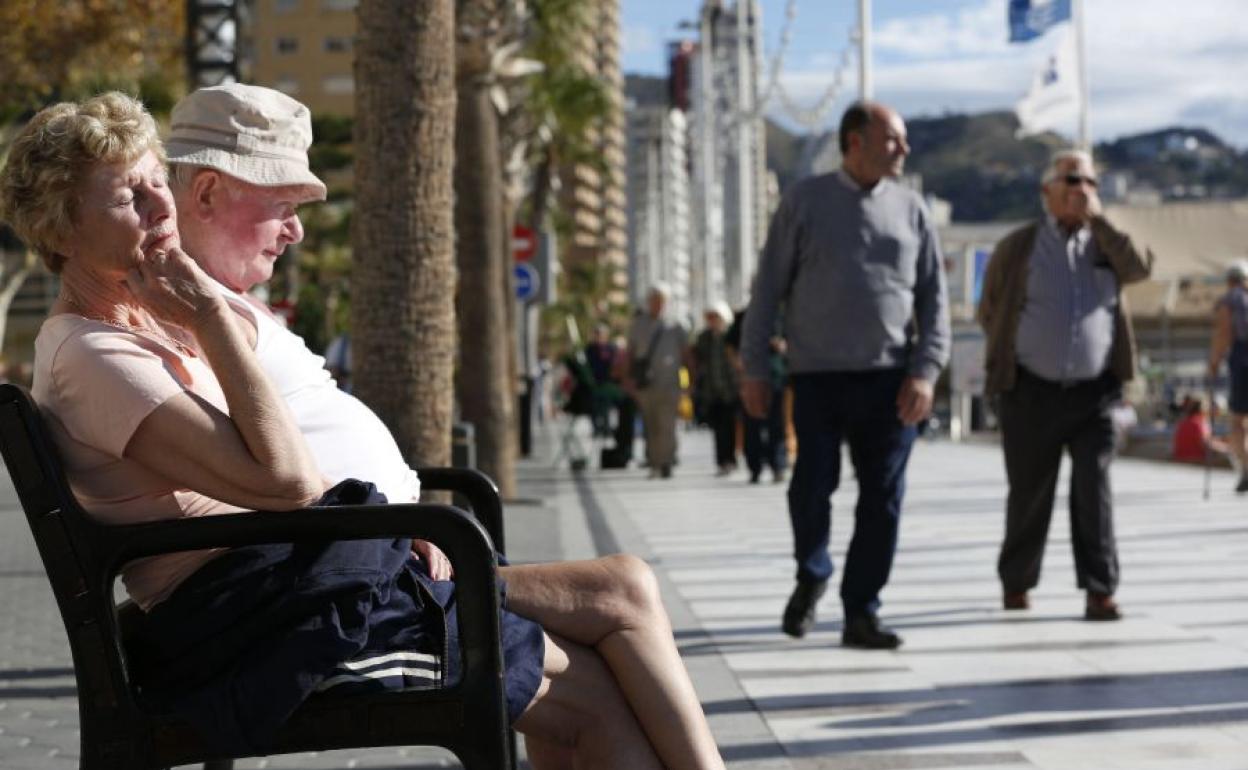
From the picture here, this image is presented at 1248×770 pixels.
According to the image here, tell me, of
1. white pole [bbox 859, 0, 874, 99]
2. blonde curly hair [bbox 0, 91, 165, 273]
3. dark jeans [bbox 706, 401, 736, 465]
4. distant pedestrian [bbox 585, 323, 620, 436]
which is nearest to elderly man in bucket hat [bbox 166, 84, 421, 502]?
blonde curly hair [bbox 0, 91, 165, 273]

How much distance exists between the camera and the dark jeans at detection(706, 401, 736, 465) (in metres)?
23.5

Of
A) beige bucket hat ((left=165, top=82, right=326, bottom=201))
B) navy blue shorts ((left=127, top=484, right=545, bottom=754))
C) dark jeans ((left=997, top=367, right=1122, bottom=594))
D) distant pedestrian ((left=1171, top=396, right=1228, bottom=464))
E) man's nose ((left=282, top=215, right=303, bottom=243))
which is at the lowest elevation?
distant pedestrian ((left=1171, top=396, right=1228, bottom=464))

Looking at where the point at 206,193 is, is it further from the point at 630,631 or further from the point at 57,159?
the point at 630,631

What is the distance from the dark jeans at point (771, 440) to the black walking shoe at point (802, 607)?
12706 mm

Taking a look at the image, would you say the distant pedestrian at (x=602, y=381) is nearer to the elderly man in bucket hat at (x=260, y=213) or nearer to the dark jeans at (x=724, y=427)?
the dark jeans at (x=724, y=427)

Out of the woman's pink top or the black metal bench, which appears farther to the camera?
the woman's pink top

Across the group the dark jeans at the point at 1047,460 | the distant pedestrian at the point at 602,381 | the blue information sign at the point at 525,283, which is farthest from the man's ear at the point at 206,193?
the blue information sign at the point at 525,283

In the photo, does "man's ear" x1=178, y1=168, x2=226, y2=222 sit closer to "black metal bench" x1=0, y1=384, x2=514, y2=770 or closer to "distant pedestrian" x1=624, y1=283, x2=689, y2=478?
"black metal bench" x1=0, y1=384, x2=514, y2=770

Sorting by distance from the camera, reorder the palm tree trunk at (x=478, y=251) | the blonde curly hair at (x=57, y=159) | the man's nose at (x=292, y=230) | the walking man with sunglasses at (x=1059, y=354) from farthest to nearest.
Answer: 1. the palm tree trunk at (x=478, y=251)
2. the walking man with sunglasses at (x=1059, y=354)
3. the man's nose at (x=292, y=230)
4. the blonde curly hair at (x=57, y=159)

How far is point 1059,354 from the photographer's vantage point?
31.3 feet

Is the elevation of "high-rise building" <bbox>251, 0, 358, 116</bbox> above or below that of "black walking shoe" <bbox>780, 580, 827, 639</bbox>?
above

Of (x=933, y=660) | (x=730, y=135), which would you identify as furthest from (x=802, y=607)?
(x=730, y=135)

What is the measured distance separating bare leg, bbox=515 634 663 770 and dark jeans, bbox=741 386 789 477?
17628 millimetres

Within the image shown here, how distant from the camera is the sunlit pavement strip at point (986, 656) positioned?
20.5 feet
